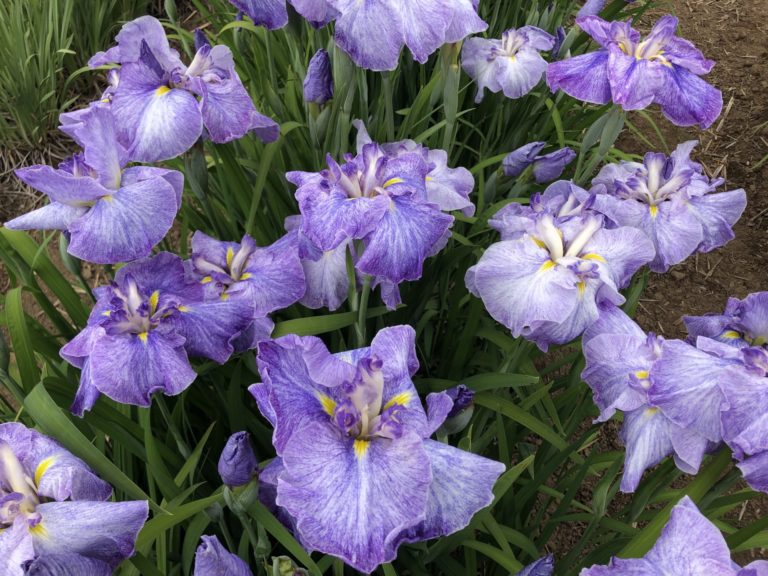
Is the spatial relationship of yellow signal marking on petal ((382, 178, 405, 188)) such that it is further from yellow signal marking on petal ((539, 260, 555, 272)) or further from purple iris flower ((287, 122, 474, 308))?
yellow signal marking on petal ((539, 260, 555, 272))

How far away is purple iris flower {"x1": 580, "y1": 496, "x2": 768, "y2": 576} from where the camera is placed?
85 cm

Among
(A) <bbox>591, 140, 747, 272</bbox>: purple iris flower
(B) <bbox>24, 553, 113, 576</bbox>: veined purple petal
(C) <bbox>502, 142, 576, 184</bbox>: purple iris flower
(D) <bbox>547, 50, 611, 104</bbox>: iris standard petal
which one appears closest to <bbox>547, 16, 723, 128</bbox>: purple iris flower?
(D) <bbox>547, 50, 611, 104</bbox>: iris standard petal

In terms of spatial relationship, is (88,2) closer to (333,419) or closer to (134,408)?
(134,408)

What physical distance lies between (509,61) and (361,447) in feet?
4.89

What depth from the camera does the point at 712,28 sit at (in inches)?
160

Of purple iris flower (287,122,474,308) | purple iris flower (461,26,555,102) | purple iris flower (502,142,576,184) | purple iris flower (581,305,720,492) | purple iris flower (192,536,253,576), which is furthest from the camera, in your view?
purple iris flower (461,26,555,102)

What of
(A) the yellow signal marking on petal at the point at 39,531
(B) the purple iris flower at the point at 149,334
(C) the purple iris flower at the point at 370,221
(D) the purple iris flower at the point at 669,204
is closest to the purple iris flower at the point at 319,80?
(C) the purple iris flower at the point at 370,221

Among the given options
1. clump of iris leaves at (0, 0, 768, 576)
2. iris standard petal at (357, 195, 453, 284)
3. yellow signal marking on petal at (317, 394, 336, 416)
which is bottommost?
clump of iris leaves at (0, 0, 768, 576)

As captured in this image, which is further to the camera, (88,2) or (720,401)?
(88,2)

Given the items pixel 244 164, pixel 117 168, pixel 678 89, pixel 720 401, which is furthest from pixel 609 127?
pixel 117 168

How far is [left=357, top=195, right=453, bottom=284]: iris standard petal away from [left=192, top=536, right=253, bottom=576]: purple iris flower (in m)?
0.49

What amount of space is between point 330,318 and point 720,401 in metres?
0.71

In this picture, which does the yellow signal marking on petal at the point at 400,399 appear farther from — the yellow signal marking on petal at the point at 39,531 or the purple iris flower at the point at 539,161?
the purple iris flower at the point at 539,161

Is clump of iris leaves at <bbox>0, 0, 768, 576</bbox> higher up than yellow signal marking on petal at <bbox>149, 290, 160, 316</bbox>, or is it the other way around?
yellow signal marking on petal at <bbox>149, 290, 160, 316</bbox>
